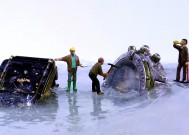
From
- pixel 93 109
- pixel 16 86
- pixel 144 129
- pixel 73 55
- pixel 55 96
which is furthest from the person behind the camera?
pixel 73 55

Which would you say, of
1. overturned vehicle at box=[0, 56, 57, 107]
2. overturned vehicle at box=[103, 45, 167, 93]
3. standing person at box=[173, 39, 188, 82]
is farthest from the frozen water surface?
standing person at box=[173, 39, 188, 82]

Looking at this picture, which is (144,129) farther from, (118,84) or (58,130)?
(118,84)

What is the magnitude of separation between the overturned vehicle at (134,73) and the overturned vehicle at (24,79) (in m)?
3.55

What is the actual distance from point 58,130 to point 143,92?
23.2 ft

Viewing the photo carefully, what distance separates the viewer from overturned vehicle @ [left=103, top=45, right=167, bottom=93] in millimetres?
16266

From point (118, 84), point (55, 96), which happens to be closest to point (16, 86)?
point (55, 96)

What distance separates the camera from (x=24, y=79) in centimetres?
1452

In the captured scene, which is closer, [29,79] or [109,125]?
[109,125]

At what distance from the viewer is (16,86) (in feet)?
46.9

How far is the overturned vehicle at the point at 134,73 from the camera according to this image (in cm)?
1627

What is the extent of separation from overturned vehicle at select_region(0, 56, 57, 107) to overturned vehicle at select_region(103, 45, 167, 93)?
3.55m

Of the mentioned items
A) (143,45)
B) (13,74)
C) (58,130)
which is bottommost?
(58,130)

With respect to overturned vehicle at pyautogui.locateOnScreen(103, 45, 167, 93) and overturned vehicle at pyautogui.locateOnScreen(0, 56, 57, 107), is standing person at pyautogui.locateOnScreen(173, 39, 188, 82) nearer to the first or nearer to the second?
overturned vehicle at pyautogui.locateOnScreen(103, 45, 167, 93)

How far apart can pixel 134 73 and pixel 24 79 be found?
507cm
